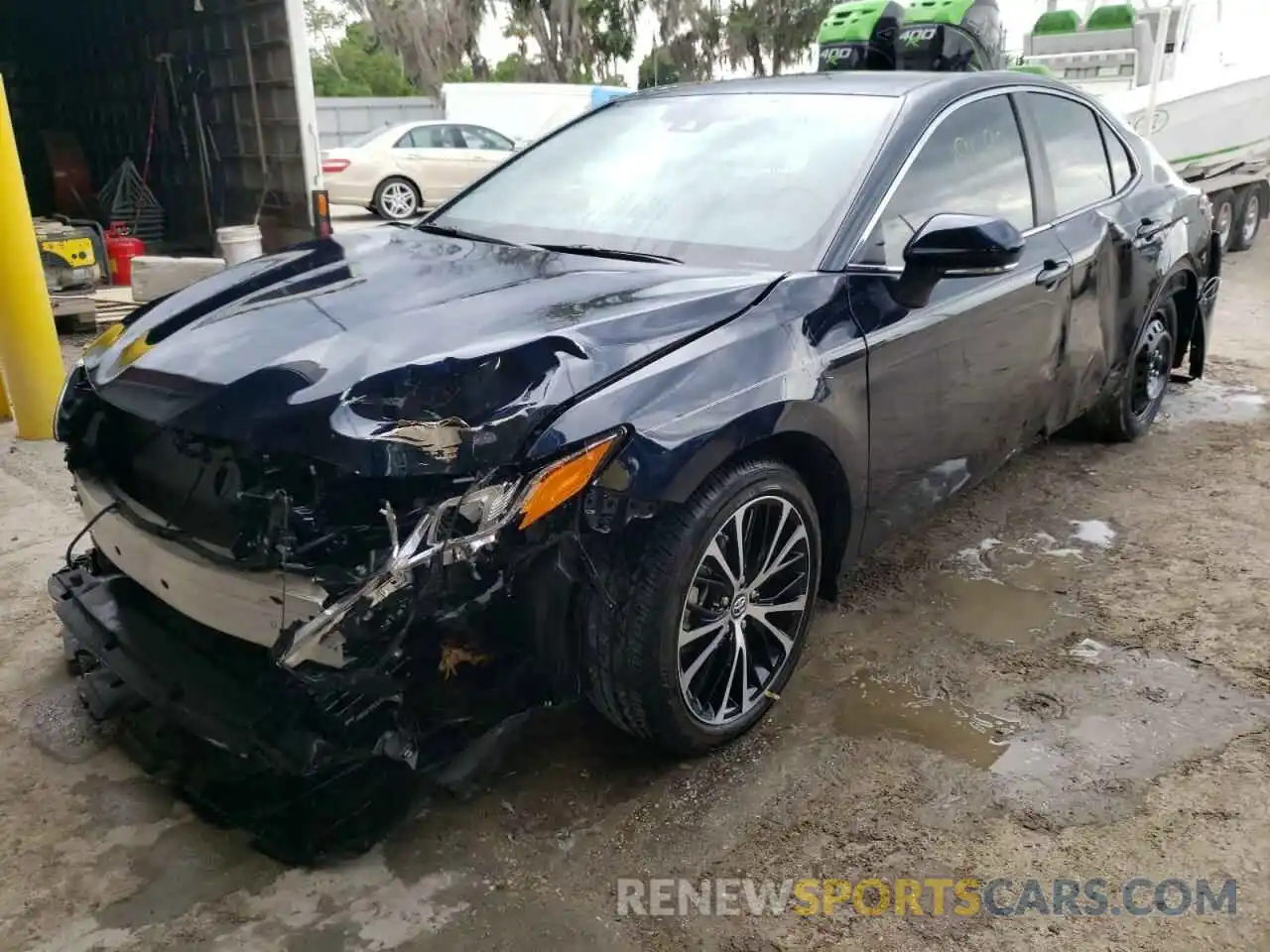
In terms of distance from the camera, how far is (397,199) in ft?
48.6

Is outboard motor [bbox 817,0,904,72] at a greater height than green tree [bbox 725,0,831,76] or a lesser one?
lesser

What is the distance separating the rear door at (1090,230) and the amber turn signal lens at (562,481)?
2331 mm

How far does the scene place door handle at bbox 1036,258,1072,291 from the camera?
353 centimetres

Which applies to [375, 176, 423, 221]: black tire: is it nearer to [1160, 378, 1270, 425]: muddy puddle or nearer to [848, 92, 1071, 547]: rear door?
[1160, 378, 1270, 425]: muddy puddle

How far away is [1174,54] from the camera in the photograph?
10.0 metres

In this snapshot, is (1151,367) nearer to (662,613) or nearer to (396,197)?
(662,613)

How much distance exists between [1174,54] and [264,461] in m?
10.8

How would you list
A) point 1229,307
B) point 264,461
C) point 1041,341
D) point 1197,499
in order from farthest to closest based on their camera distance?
point 1229,307
point 1197,499
point 1041,341
point 264,461

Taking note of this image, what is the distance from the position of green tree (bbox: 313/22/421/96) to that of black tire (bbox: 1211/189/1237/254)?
111ft

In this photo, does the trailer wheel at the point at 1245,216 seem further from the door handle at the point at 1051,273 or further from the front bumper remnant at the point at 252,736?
the front bumper remnant at the point at 252,736

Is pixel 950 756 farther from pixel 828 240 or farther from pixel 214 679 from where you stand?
pixel 214 679

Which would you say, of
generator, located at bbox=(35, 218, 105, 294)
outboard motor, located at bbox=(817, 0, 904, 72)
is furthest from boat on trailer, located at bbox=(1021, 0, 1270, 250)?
generator, located at bbox=(35, 218, 105, 294)

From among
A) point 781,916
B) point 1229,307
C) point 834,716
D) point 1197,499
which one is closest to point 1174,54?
point 1229,307

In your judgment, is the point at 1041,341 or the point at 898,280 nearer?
the point at 898,280
